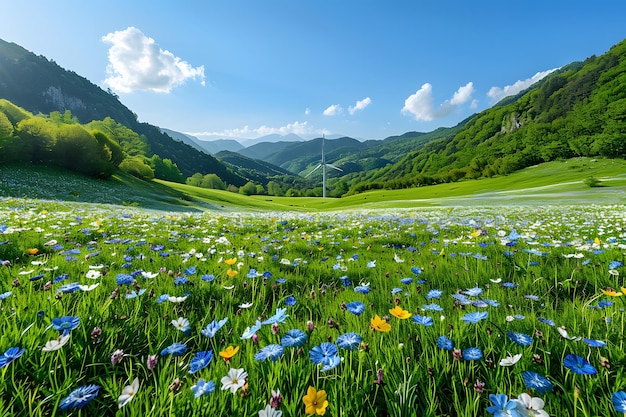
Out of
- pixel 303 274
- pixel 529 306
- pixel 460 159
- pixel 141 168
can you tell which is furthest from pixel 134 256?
pixel 460 159

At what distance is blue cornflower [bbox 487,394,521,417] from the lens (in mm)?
1087

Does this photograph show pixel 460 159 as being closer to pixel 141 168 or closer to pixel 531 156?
pixel 531 156

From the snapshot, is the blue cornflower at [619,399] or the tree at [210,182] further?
the tree at [210,182]

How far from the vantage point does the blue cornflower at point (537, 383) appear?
47.7 inches

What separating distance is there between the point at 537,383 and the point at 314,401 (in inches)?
37.5

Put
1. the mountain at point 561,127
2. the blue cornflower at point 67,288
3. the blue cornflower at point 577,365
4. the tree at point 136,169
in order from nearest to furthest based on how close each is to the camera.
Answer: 1. the blue cornflower at point 577,365
2. the blue cornflower at point 67,288
3. the tree at point 136,169
4. the mountain at point 561,127

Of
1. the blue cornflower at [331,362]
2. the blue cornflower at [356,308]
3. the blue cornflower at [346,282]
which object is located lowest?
the blue cornflower at [346,282]

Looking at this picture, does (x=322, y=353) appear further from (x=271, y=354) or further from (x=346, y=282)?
(x=346, y=282)

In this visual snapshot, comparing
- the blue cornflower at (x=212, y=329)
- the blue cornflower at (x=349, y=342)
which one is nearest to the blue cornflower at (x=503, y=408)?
the blue cornflower at (x=349, y=342)

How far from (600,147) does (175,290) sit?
12751cm

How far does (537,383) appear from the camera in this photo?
1233 mm

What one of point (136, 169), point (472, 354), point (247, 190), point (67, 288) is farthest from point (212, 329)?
→ point (247, 190)

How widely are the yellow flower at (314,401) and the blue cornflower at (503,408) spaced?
0.62 meters

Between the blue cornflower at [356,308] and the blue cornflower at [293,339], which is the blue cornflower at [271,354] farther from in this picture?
the blue cornflower at [356,308]
